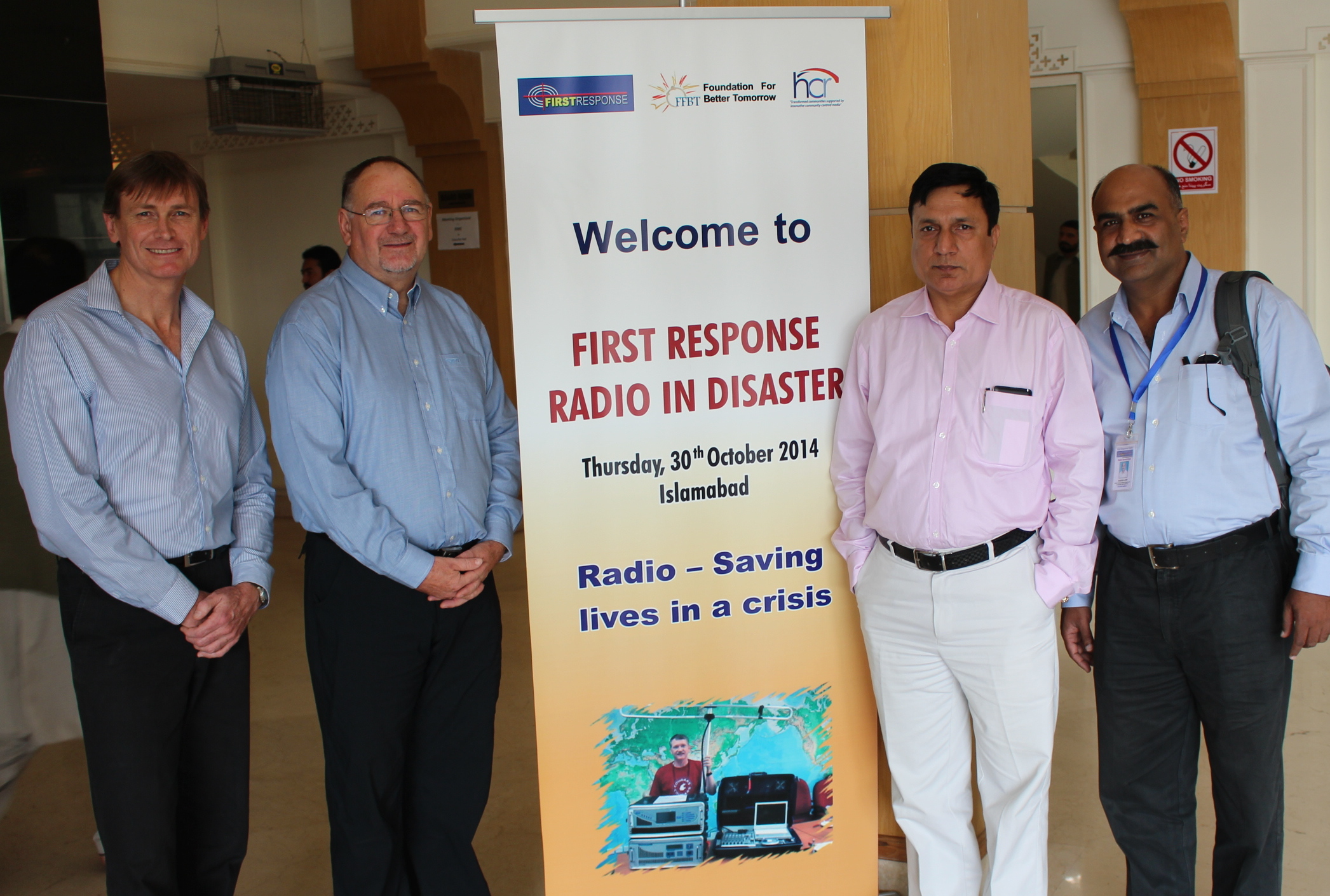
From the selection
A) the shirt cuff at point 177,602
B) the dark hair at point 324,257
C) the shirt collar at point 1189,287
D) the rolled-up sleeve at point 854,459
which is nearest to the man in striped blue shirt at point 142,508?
the shirt cuff at point 177,602

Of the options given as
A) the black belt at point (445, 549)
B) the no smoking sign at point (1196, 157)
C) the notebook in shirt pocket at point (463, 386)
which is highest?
the no smoking sign at point (1196, 157)

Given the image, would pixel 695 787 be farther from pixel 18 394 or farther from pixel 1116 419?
pixel 18 394

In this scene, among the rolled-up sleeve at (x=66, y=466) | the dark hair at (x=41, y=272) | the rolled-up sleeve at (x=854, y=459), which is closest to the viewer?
the rolled-up sleeve at (x=66, y=466)

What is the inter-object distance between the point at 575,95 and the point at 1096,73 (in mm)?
5628

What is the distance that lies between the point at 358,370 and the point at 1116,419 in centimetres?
172

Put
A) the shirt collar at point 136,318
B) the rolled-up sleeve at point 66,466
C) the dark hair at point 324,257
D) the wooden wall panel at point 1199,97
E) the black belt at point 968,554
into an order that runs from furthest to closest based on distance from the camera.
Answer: the dark hair at point 324,257, the wooden wall panel at point 1199,97, the black belt at point 968,554, the shirt collar at point 136,318, the rolled-up sleeve at point 66,466

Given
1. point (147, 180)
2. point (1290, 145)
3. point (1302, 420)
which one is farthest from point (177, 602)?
point (1290, 145)

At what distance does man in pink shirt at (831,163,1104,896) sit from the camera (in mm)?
2273

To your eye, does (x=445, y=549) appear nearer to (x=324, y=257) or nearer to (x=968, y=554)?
(x=968, y=554)

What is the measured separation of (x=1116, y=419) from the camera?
237cm

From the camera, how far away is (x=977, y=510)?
226 centimetres

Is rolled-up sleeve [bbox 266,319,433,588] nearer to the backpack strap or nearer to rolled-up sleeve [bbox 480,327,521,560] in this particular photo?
rolled-up sleeve [bbox 480,327,521,560]

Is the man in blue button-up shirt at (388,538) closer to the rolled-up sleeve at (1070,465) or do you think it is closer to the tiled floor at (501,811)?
the tiled floor at (501,811)

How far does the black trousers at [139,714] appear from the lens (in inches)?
85.3
